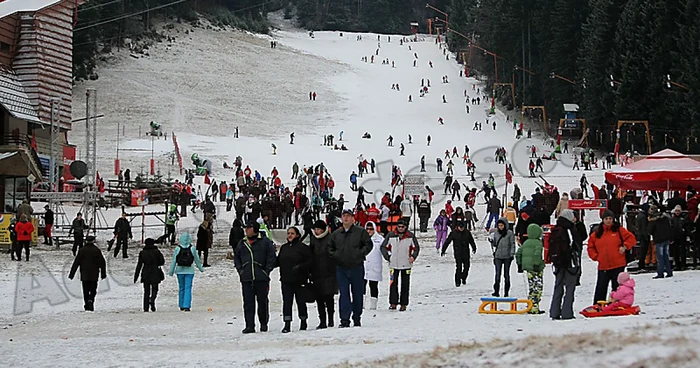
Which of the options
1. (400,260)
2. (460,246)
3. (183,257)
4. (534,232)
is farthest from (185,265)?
(534,232)

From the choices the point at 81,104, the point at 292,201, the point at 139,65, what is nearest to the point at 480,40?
the point at 139,65

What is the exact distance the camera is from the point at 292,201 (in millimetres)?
30641

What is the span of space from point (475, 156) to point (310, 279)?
40.5 m

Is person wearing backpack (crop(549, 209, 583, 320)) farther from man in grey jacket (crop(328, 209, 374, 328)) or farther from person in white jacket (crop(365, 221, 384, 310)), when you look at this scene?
person in white jacket (crop(365, 221, 384, 310))

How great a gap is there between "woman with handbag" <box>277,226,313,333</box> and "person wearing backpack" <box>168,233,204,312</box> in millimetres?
3069

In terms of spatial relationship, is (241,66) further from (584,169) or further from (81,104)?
(584,169)

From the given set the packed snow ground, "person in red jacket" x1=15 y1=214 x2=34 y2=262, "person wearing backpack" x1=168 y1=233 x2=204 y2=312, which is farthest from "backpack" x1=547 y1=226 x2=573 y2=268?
"person in red jacket" x1=15 y1=214 x2=34 y2=262

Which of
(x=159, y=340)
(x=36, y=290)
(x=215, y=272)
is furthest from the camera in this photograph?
(x=215, y=272)

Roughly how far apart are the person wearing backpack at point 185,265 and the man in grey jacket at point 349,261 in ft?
10.8

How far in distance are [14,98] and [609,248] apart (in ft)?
109

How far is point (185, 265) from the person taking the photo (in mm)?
13086

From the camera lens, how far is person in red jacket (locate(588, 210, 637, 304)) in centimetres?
1082

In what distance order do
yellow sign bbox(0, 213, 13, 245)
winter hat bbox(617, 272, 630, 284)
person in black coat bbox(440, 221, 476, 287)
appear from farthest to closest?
yellow sign bbox(0, 213, 13, 245)
person in black coat bbox(440, 221, 476, 287)
winter hat bbox(617, 272, 630, 284)

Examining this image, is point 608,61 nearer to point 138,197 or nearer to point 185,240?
point 138,197
